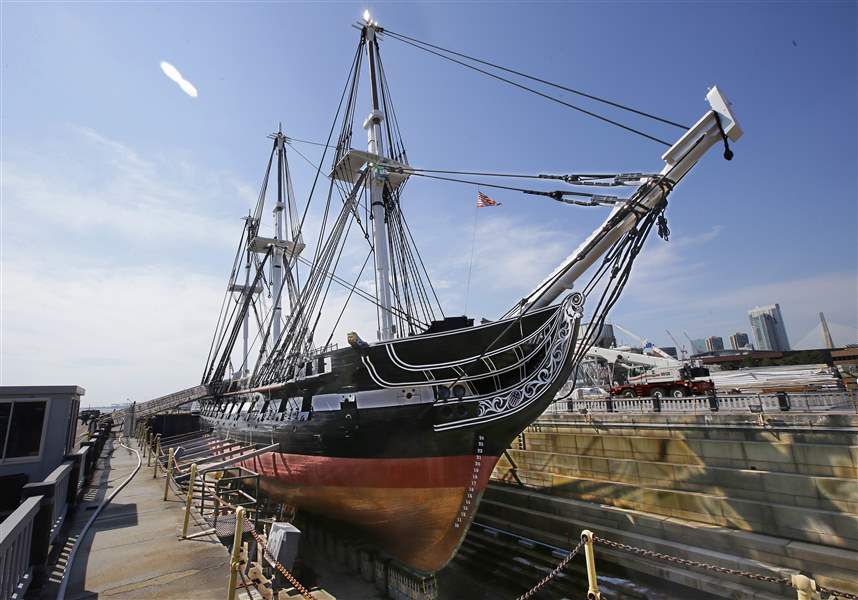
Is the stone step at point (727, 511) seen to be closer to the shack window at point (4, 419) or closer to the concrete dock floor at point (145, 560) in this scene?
the concrete dock floor at point (145, 560)

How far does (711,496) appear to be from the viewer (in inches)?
378

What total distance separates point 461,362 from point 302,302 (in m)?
9.05

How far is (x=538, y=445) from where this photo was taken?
15406 millimetres

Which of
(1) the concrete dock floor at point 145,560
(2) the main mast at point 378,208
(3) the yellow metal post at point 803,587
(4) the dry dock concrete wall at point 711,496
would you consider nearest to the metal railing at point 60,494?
(1) the concrete dock floor at point 145,560

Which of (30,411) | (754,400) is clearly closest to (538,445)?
(754,400)

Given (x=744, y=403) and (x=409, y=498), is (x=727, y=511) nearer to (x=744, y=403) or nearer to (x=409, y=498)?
(x=744, y=403)

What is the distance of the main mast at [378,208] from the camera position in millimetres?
12688

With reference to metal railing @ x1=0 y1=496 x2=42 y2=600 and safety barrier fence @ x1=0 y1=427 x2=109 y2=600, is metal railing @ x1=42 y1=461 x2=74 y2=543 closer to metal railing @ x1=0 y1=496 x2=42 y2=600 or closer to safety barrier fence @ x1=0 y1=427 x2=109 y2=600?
safety barrier fence @ x1=0 y1=427 x2=109 y2=600

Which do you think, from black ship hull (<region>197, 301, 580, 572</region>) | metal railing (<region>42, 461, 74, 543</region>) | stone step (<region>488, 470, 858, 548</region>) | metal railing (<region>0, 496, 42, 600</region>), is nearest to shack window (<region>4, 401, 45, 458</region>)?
metal railing (<region>42, 461, 74, 543</region>)

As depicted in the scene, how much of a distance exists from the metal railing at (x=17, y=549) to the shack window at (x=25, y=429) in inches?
145

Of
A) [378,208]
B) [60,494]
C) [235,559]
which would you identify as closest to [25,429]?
[60,494]

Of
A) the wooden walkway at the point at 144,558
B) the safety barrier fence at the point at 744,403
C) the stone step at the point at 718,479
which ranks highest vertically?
the safety barrier fence at the point at 744,403

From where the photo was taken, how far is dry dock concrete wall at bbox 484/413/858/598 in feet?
26.3

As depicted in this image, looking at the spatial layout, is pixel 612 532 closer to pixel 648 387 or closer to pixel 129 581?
pixel 129 581
